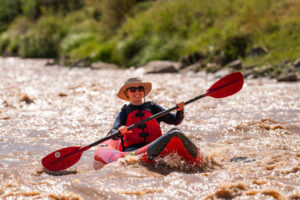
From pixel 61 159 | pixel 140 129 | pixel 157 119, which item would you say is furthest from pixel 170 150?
pixel 61 159

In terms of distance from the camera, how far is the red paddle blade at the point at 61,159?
403 centimetres

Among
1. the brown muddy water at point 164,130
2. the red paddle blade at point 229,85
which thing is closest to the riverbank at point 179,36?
the brown muddy water at point 164,130

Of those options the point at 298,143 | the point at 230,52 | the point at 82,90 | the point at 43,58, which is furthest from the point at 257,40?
the point at 43,58

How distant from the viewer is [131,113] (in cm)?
423

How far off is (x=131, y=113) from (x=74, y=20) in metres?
19.1

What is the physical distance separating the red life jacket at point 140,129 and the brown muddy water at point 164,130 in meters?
0.40

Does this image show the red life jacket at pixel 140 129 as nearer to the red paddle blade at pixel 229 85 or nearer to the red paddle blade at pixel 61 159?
Answer: the red paddle blade at pixel 61 159

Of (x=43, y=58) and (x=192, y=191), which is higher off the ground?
(x=43, y=58)

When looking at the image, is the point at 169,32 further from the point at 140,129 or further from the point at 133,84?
the point at 140,129

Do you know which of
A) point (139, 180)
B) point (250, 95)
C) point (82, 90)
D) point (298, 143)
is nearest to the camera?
point (139, 180)

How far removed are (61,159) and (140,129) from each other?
78 centimetres

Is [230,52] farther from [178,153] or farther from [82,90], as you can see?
[178,153]

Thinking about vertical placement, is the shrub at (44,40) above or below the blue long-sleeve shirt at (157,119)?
above

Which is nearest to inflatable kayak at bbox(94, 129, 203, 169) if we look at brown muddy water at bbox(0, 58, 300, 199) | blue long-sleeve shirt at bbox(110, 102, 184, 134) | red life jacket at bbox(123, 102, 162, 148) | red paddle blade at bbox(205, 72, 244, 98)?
brown muddy water at bbox(0, 58, 300, 199)
